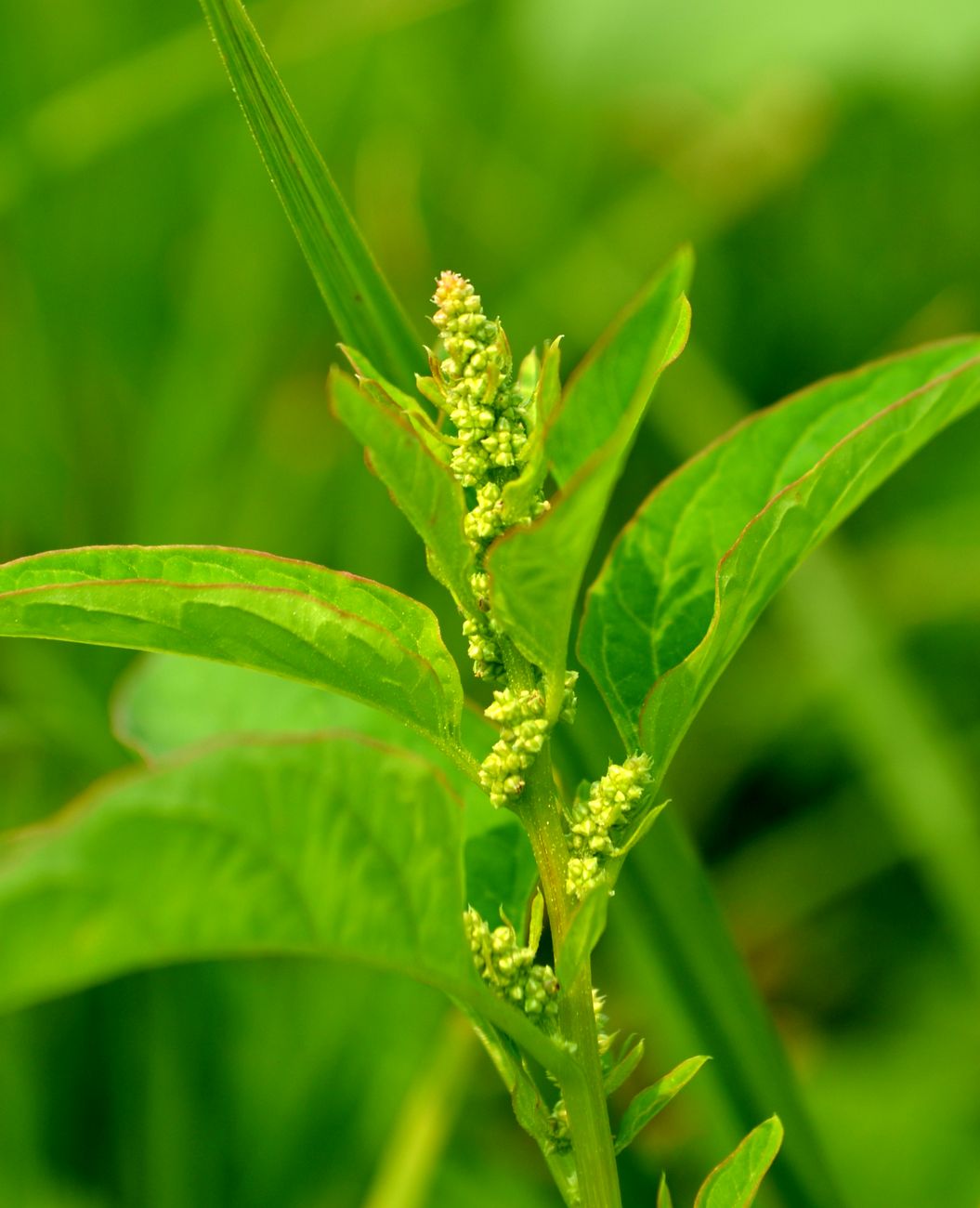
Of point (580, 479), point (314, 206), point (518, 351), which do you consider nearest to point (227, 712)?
point (314, 206)

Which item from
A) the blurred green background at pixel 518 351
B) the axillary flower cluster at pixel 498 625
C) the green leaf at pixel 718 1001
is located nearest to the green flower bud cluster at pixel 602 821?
the axillary flower cluster at pixel 498 625

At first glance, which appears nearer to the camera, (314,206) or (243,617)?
→ (243,617)

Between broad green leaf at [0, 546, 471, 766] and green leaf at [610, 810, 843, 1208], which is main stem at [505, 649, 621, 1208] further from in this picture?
green leaf at [610, 810, 843, 1208]

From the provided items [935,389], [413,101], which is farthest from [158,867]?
[413,101]

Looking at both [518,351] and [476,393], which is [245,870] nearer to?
[476,393]

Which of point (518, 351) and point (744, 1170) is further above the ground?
point (518, 351)

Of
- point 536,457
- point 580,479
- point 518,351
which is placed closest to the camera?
point 580,479

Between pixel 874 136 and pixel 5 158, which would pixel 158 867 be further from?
pixel 874 136
